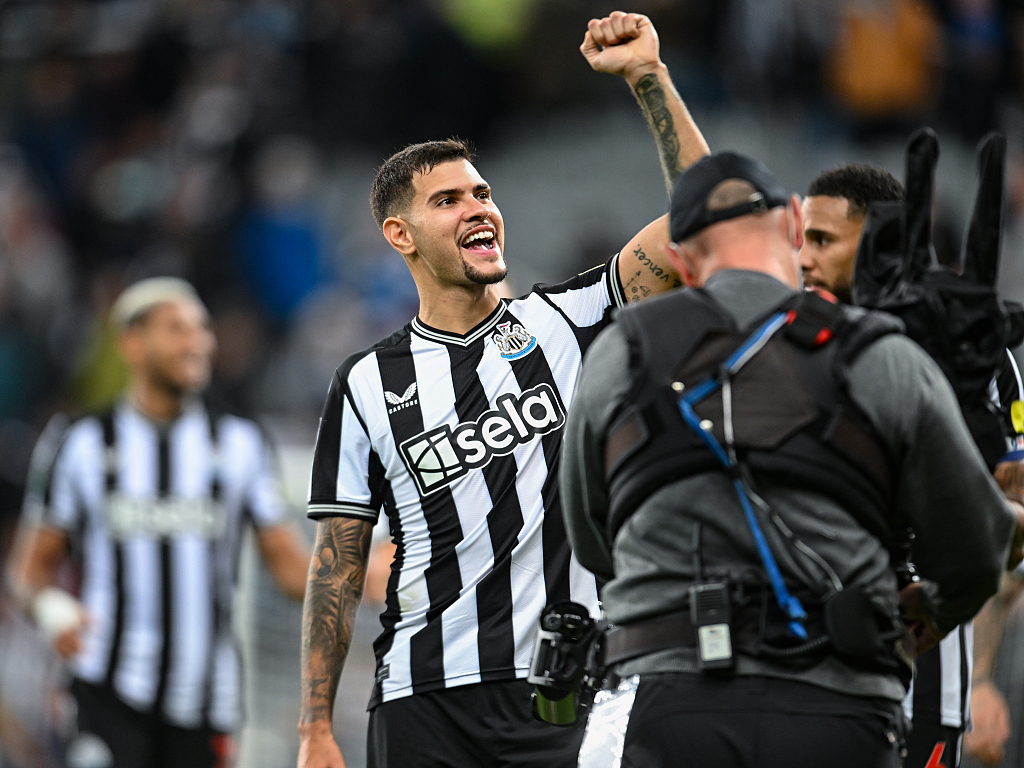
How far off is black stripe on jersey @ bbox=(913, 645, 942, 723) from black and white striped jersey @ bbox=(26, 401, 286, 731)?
3724 millimetres

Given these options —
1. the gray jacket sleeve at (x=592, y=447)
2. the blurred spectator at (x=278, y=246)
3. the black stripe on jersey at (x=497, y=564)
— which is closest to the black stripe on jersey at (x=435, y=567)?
the black stripe on jersey at (x=497, y=564)

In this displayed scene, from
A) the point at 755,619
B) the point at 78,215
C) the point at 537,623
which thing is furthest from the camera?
the point at 78,215

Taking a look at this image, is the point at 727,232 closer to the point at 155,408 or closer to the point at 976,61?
the point at 155,408

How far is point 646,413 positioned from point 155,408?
4.88m

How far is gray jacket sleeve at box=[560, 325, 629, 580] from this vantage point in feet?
9.75

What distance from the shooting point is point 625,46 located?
4098mm

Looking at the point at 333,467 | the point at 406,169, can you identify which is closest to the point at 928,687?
the point at 333,467

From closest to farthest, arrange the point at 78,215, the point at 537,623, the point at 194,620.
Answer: the point at 537,623 < the point at 194,620 < the point at 78,215

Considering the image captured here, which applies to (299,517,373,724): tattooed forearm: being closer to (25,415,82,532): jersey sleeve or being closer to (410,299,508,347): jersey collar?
(410,299,508,347): jersey collar

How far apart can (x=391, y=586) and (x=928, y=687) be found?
167cm

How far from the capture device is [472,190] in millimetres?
4535

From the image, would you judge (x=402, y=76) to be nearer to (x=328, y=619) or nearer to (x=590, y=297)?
(x=590, y=297)

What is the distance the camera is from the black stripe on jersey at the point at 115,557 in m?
6.81

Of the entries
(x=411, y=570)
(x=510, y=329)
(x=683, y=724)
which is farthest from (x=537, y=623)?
(x=683, y=724)
